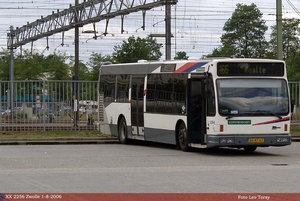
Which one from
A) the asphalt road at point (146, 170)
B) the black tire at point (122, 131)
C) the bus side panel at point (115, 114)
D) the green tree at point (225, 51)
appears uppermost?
the green tree at point (225, 51)

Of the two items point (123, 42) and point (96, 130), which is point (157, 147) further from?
point (123, 42)

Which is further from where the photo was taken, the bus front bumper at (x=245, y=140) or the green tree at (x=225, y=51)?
the green tree at (x=225, y=51)

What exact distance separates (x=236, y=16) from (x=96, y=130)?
47909 mm

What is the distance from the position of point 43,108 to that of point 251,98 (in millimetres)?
12223

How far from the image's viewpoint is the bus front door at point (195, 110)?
23016 millimetres

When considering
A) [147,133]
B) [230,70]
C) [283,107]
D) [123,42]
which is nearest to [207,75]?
[230,70]

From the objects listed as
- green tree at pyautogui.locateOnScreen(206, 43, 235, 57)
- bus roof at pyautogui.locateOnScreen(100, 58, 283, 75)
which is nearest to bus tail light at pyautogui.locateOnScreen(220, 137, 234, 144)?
bus roof at pyautogui.locateOnScreen(100, 58, 283, 75)

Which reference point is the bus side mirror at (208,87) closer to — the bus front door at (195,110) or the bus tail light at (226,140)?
the bus front door at (195,110)

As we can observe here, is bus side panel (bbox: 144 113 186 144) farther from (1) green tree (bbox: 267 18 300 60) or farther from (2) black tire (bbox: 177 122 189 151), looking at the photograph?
(1) green tree (bbox: 267 18 300 60)

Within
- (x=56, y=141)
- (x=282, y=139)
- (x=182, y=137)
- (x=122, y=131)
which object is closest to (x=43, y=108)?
(x=56, y=141)

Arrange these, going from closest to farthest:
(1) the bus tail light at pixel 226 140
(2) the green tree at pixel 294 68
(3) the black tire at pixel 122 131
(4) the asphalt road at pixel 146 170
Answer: (4) the asphalt road at pixel 146 170 < (1) the bus tail light at pixel 226 140 < (3) the black tire at pixel 122 131 < (2) the green tree at pixel 294 68

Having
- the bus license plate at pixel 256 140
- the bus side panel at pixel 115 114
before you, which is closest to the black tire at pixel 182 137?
the bus license plate at pixel 256 140

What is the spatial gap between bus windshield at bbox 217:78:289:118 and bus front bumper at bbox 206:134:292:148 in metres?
0.64

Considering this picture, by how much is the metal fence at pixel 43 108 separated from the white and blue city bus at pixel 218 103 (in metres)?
7.00
